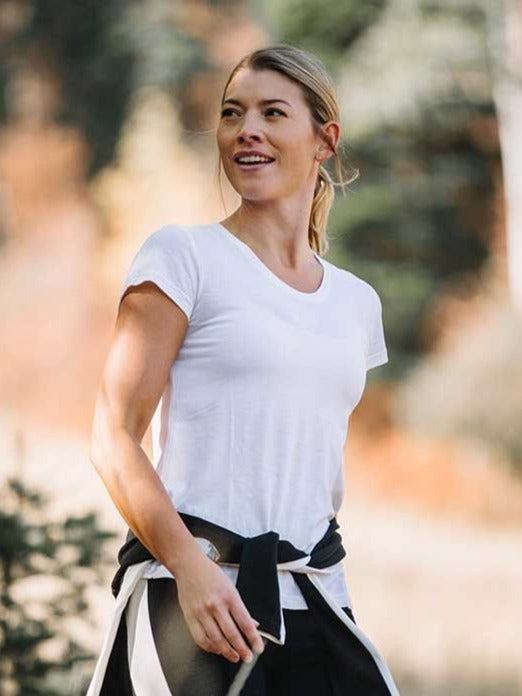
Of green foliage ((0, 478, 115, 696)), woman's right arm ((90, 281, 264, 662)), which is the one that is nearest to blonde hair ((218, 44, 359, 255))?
woman's right arm ((90, 281, 264, 662))

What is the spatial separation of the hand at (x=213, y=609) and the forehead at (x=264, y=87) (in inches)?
24.8

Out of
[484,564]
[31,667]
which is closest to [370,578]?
[484,564]

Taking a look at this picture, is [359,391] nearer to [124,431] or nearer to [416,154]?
[124,431]

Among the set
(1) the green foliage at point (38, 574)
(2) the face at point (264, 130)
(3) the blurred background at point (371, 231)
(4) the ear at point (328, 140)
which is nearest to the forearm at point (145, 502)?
(2) the face at point (264, 130)

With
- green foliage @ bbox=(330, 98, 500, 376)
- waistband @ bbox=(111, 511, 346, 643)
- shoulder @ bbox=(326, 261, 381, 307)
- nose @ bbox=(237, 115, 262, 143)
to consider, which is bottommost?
waistband @ bbox=(111, 511, 346, 643)

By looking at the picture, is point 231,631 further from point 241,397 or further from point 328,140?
point 328,140

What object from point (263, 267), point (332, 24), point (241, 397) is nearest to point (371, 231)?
point (332, 24)

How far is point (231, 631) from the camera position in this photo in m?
2.02

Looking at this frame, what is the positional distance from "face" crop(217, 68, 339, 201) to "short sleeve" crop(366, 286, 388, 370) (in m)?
0.23

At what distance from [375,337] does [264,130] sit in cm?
36

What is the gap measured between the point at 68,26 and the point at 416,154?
475 cm

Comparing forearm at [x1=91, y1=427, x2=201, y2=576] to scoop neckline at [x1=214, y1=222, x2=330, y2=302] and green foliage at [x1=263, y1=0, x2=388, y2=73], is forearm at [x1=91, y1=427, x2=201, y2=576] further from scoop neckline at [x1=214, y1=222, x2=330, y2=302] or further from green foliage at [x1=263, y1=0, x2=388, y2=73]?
green foliage at [x1=263, y1=0, x2=388, y2=73]

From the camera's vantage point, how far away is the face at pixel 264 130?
2.28 metres

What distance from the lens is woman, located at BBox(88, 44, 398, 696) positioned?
6.82 feet
